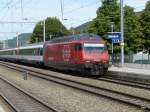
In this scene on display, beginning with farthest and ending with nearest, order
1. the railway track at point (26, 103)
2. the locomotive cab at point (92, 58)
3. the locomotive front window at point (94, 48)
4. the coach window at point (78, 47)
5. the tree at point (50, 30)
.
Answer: the tree at point (50, 30) < the locomotive front window at point (94, 48) < the coach window at point (78, 47) < the locomotive cab at point (92, 58) < the railway track at point (26, 103)

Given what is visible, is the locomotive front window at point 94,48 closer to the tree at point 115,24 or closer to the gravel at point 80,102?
the gravel at point 80,102

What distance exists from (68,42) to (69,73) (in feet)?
13.0

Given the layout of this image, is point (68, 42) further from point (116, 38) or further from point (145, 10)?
point (145, 10)

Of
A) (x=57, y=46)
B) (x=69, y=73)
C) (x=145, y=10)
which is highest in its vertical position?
(x=145, y=10)

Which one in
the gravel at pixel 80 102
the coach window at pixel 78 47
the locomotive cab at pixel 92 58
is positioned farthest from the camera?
the coach window at pixel 78 47

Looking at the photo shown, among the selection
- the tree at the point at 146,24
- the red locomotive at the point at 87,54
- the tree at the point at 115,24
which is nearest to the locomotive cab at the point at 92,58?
the red locomotive at the point at 87,54

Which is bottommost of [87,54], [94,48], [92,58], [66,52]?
[92,58]

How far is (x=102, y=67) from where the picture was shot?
102 ft

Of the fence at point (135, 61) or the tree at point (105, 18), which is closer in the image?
the fence at point (135, 61)

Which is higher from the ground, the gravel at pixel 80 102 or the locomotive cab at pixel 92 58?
the locomotive cab at pixel 92 58

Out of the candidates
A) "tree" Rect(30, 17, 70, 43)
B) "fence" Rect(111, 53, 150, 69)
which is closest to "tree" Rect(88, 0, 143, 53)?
"fence" Rect(111, 53, 150, 69)

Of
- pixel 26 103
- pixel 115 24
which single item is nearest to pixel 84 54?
pixel 26 103

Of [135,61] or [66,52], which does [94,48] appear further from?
[135,61]

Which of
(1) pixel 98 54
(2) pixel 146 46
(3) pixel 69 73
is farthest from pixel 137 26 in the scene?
(1) pixel 98 54
